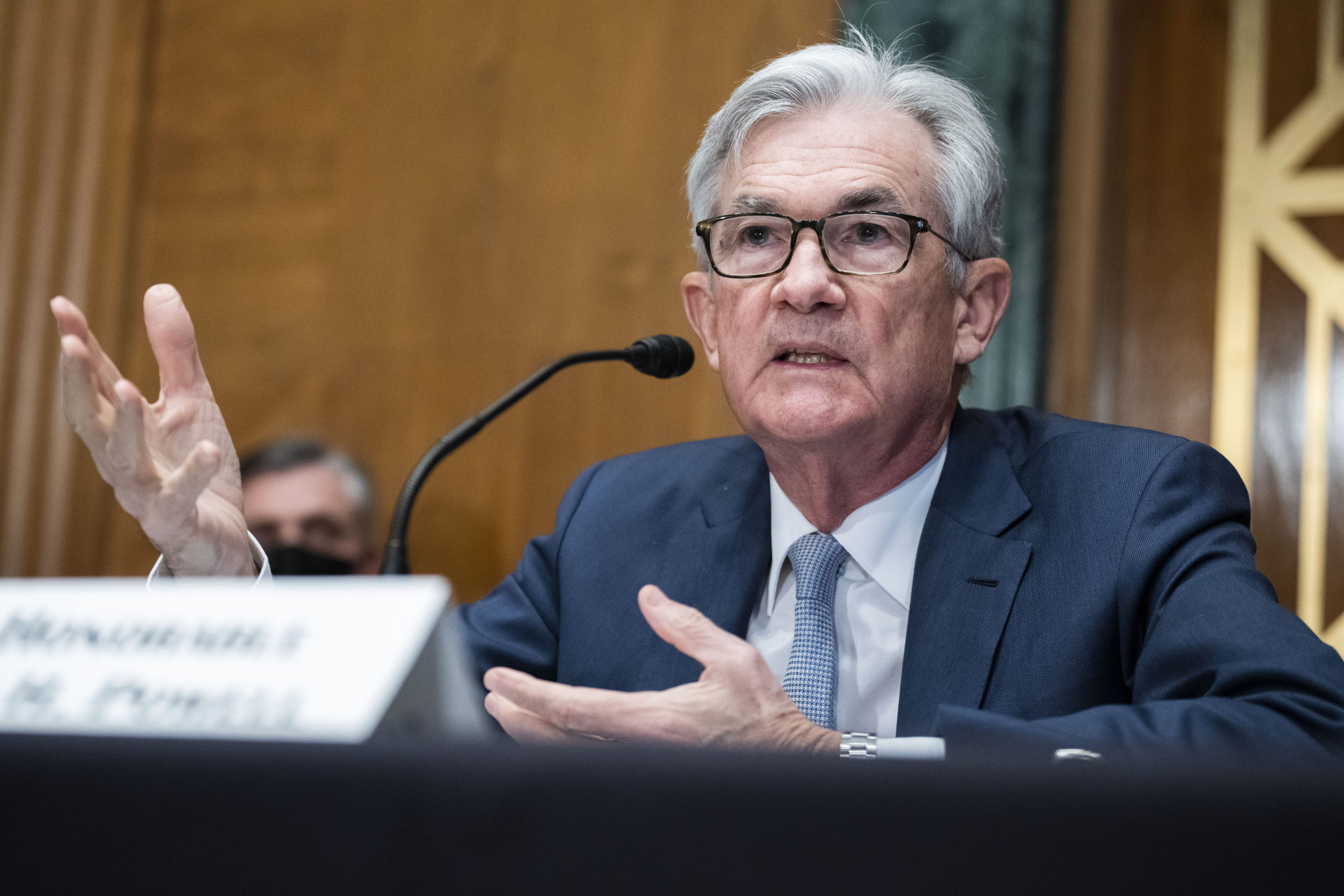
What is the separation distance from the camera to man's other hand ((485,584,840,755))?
90 centimetres

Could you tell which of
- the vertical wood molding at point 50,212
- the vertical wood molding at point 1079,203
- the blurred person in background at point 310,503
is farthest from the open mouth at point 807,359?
the vertical wood molding at point 50,212

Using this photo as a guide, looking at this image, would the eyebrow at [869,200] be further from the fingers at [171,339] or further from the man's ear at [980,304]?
the fingers at [171,339]

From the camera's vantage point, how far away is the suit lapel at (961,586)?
128 centimetres

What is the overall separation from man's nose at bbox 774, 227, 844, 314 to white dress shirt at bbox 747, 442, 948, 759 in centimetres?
26

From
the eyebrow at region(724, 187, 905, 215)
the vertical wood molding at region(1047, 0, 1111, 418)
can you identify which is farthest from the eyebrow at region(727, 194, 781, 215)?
the vertical wood molding at region(1047, 0, 1111, 418)

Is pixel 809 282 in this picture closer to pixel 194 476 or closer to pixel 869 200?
pixel 869 200

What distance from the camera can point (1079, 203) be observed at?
2500mm

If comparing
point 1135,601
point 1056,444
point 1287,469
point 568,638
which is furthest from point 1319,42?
point 568,638

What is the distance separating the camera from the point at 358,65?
10.2 ft

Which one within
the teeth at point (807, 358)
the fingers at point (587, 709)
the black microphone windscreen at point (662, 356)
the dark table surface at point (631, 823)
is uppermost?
the teeth at point (807, 358)

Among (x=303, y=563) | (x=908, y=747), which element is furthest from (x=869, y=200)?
(x=303, y=563)

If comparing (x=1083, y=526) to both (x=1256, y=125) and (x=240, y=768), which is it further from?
(x=1256, y=125)

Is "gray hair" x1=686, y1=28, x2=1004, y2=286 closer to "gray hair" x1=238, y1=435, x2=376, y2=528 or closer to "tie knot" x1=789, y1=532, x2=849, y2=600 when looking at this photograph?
"tie knot" x1=789, y1=532, x2=849, y2=600

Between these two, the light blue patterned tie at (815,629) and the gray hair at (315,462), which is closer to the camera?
the light blue patterned tie at (815,629)
